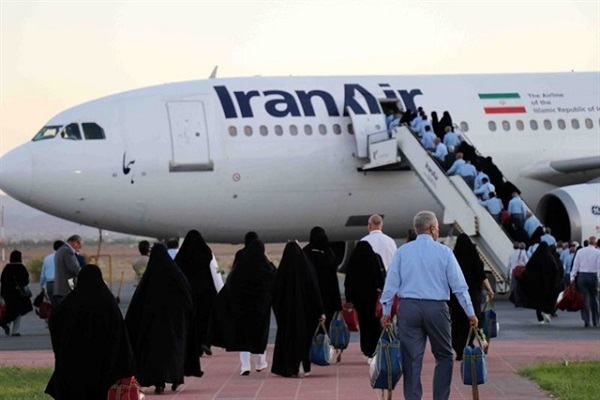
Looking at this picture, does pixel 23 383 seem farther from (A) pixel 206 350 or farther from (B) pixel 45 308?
(B) pixel 45 308

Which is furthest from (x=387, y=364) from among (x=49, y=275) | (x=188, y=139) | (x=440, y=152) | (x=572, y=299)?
(x=440, y=152)

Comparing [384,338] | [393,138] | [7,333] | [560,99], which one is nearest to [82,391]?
[384,338]

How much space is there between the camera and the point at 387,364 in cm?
1386

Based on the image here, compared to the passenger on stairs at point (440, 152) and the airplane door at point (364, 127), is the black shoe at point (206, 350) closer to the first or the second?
the passenger on stairs at point (440, 152)

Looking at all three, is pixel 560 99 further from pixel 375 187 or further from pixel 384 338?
pixel 384 338

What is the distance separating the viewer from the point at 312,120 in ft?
106

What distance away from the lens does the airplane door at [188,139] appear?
31.0 metres

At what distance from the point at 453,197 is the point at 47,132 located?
769 centimetres

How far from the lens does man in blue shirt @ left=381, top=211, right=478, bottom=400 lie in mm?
13922

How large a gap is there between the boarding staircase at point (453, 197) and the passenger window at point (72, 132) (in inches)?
219

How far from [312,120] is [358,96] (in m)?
1.23

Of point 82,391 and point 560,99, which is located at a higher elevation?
point 560,99

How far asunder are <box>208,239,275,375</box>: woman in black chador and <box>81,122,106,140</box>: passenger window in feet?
41.1

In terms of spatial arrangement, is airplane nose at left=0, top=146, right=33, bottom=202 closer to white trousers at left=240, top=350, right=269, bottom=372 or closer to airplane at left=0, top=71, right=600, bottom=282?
airplane at left=0, top=71, right=600, bottom=282
